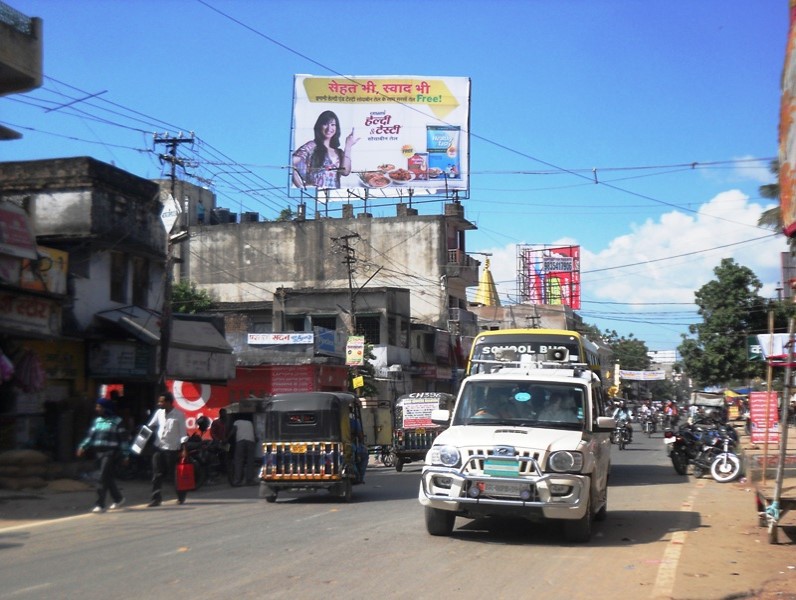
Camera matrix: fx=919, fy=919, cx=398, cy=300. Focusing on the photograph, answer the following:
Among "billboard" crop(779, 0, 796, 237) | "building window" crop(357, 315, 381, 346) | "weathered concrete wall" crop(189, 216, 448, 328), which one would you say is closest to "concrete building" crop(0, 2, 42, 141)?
"billboard" crop(779, 0, 796, 237)

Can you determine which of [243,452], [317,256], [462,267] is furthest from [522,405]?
[317,256]

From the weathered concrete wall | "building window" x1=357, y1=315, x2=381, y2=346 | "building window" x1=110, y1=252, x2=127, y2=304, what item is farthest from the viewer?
the weathered concrete wall

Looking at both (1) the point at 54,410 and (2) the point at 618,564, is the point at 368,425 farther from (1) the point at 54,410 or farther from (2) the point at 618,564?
(2) the point at 618,564

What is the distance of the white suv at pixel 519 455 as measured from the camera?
10.7 m

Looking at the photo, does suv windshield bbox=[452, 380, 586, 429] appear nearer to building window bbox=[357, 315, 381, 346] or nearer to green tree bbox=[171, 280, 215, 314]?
building window bbox=[357, 315, 381, 346]

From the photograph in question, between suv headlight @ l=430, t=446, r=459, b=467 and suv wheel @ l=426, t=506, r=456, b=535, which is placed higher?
suv headlight @ l=430, t=446, r=459, b=467

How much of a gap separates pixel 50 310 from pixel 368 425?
13131 millimetres

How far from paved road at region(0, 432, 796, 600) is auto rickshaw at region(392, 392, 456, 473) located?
10582 mm

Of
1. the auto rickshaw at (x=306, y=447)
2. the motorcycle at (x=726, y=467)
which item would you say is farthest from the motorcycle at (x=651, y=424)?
the auto rickshaw at (x=306, y=447)

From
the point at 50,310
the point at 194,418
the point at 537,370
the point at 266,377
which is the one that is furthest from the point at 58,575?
the point at 266,377

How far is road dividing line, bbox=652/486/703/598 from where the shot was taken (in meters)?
8.45

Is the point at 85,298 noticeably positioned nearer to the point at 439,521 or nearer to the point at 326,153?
the point at 439,521

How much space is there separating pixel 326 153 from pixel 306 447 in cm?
3536

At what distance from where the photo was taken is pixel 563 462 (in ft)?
35.3
